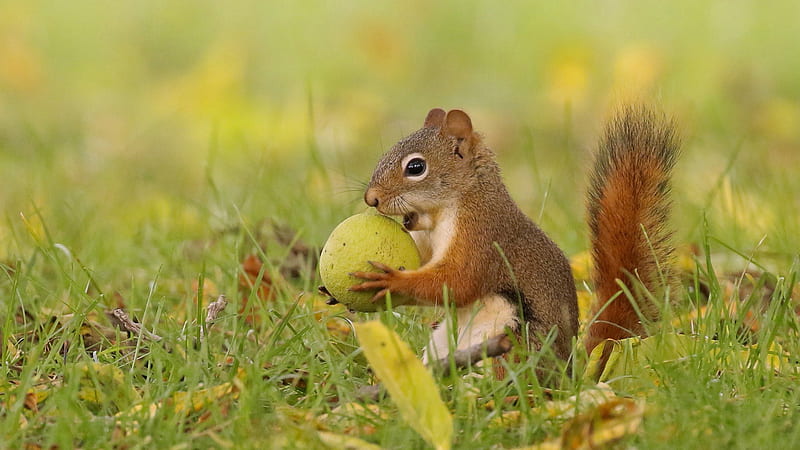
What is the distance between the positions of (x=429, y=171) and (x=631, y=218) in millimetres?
421

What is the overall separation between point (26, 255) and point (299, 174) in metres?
1.56

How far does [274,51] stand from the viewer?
6.43 metres

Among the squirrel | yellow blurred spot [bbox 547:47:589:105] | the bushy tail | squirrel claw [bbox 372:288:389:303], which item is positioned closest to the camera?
squirrel claw [bbox 372:288:389:303]

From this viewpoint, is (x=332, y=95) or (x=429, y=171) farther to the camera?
(x=332, y=95)

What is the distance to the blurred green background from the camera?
A: 12.9 ft

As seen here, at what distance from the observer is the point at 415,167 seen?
2469 mm

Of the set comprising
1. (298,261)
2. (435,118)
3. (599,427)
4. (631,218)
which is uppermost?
(435,118)

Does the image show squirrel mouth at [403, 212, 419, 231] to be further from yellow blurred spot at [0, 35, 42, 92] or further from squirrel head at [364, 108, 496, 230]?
yellow blurred spot at [0, 35, 42, 92]

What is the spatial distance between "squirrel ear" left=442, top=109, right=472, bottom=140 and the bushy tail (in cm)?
29

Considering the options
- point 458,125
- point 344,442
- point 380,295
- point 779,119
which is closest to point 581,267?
point 458,125

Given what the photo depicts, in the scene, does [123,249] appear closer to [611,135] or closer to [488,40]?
[611,135]

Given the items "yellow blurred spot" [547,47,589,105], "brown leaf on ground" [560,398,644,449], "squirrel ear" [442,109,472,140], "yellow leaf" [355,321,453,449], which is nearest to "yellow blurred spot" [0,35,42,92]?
"yellow blurred spot" [547,47,589,105]

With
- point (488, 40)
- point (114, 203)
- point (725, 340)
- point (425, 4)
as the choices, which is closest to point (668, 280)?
point (725, 340)

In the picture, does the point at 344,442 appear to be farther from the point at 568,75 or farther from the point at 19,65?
the point at 19,65
